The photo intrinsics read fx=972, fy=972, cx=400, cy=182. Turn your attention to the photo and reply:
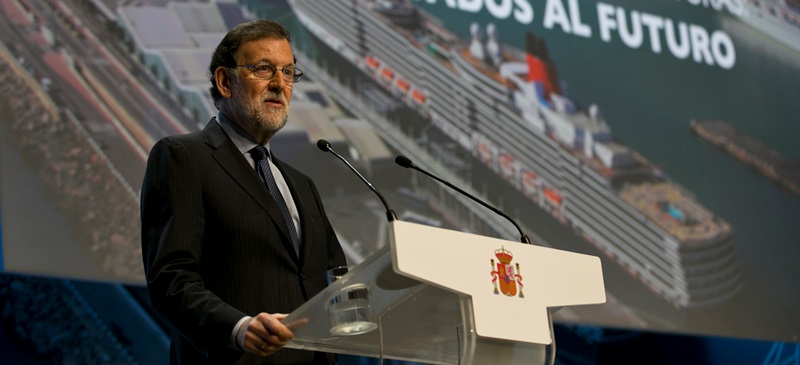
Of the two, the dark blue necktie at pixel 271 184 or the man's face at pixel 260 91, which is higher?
the man's face at pixel 260 91

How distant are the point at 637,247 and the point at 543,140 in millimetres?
677

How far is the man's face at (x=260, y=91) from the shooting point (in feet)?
6.75

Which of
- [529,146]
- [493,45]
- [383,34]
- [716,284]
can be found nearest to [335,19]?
[383,34]

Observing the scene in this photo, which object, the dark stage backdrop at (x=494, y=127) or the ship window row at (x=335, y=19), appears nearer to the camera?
the dark stage backdrop at (x=494, y=127)

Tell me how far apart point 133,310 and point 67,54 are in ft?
3.58

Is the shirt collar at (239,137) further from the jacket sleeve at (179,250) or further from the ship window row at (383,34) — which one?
the ship window row at (383,34)

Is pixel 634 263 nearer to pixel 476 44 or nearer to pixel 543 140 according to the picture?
pixel 543 140

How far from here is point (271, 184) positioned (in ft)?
6.73

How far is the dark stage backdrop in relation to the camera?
342cm

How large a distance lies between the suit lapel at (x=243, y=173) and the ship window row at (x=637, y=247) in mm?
2763

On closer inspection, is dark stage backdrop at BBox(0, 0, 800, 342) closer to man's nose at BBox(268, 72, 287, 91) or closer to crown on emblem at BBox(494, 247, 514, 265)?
man's nose at BBox(268, 72, 287, 91)

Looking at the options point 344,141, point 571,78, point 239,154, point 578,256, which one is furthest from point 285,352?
point 571,78

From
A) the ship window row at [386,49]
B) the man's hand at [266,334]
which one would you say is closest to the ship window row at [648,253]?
the ship window row at [386,49]

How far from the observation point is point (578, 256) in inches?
75.0
